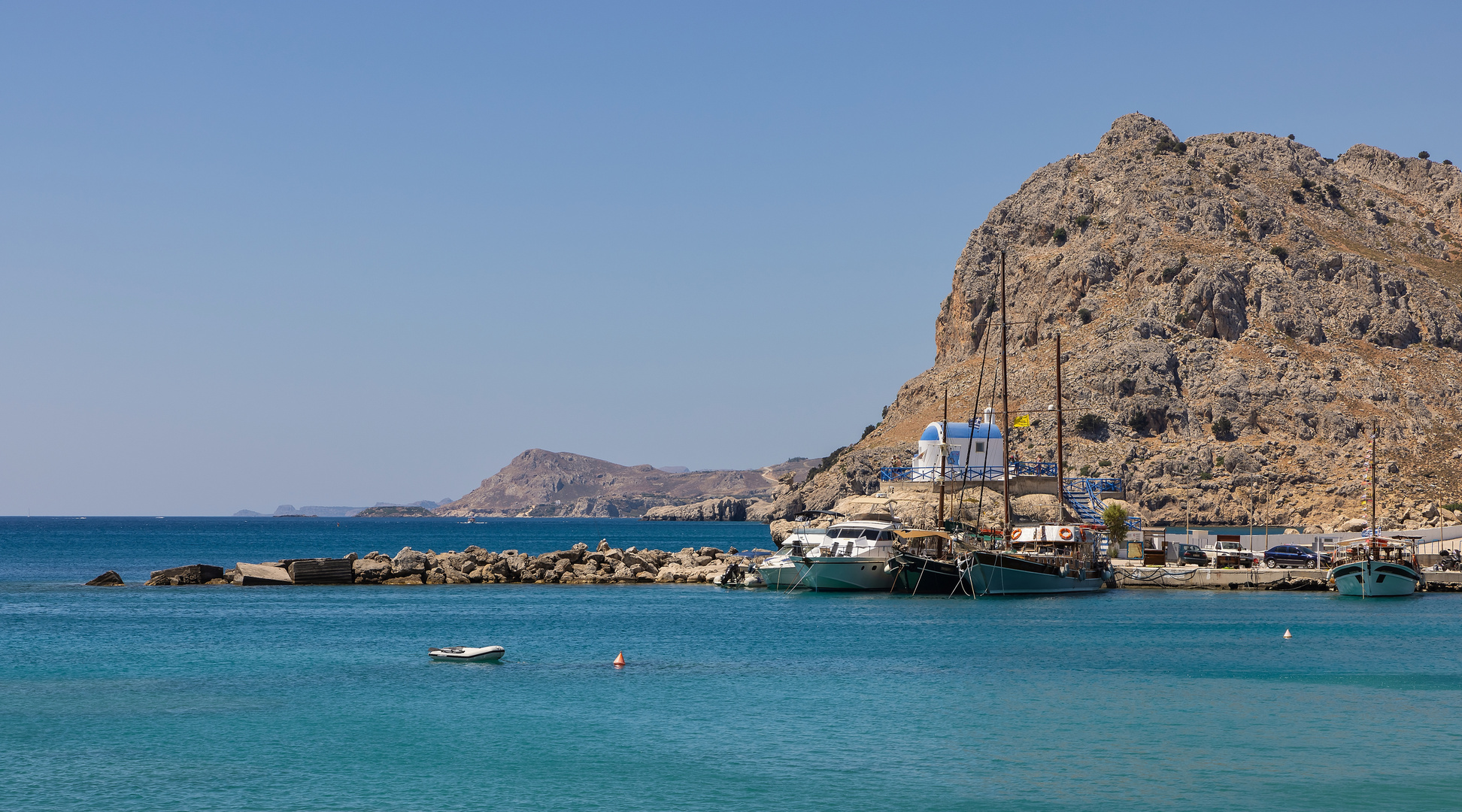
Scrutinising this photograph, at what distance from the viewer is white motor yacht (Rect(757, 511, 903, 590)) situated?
68250 mm

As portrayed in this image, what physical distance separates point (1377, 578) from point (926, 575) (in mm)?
23148

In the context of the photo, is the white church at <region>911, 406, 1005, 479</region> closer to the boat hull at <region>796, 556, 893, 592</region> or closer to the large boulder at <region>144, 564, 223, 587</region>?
the boat hull at <region>796, 556, 893, 592</region>

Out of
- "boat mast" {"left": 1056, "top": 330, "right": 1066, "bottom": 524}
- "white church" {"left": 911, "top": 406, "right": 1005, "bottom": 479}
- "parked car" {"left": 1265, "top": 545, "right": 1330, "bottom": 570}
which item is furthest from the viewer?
"white church" {"left": 911, "top": 406, "right": 1005, "bottom": 479}

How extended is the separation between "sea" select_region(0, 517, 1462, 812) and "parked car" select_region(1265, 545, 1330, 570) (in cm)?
1958

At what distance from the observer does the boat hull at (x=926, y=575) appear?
65.2m

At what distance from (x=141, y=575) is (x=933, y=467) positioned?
55775 millimetres

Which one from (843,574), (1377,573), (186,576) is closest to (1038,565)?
(843,574)

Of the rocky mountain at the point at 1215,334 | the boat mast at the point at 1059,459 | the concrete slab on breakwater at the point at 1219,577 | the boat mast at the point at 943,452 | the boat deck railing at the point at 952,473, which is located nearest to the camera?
the concrete slab on breakwater at the point at 1219,577

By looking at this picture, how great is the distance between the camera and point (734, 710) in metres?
30.5

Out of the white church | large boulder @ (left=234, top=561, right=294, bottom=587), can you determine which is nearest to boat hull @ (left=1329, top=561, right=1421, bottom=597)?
the white church

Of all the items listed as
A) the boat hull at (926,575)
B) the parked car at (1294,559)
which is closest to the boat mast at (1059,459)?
the boat hull at (926,575)

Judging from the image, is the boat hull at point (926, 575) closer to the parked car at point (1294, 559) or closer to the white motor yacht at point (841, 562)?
the white motor yacht at point (841, 562)

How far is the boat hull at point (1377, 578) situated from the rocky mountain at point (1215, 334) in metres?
56.2

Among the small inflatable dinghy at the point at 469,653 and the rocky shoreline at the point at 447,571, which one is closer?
the small inflatable dinghy at the point at 469,653
